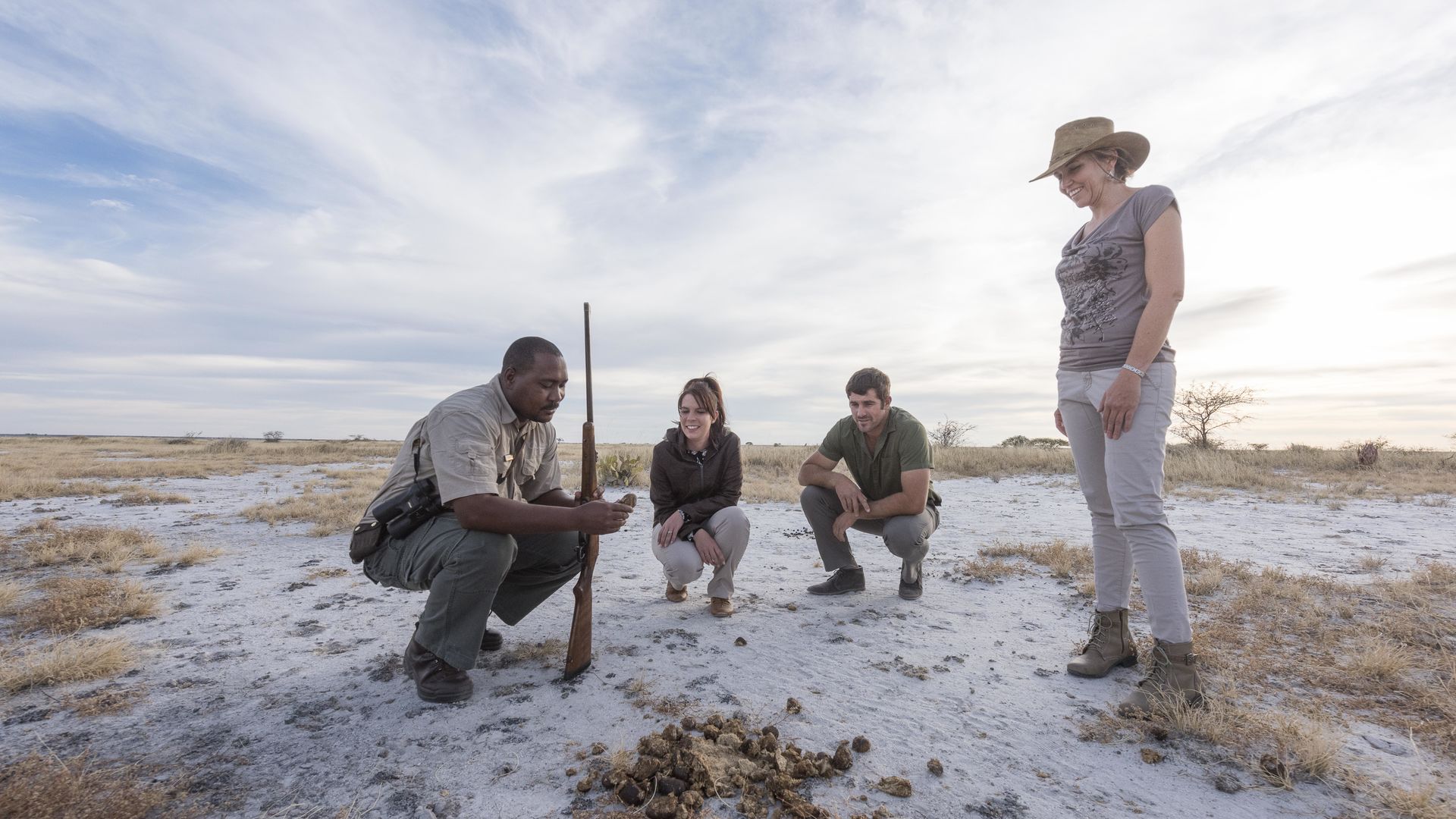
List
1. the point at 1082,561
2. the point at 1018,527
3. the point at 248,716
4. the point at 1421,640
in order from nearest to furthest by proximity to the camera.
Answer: the point at 248,716
the point at 1421,640
the point at 1082,561
the point at 1018,527

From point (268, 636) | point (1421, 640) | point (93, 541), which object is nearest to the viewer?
point (1421, 640)

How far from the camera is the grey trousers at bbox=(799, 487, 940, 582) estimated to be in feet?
13.9

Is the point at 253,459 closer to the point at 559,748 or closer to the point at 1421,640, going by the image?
the point at 559,748

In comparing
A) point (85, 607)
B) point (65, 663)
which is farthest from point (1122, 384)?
point (85, 607)

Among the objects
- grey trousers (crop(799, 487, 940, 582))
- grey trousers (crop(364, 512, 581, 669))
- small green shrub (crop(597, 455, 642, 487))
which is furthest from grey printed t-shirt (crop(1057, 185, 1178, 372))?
small green shrub (crop(597, 455, 642, 487))

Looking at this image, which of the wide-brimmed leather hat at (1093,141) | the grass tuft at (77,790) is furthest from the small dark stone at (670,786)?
the wide-brimmed leather hat at (1093,141)

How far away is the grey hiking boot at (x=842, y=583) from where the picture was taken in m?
4.45

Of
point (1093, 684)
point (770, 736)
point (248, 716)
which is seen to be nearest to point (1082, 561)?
point (1093, 684)

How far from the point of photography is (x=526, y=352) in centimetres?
304

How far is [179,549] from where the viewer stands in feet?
18.9

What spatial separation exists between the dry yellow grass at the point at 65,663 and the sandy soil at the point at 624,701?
0.10m

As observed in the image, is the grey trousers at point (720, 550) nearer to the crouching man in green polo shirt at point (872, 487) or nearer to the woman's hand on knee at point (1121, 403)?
the crouching man in green polo shirt at point (872, 487)

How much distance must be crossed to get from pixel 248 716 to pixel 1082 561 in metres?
5.37

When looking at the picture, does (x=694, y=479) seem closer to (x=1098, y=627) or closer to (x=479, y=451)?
(x=479, y=451)
